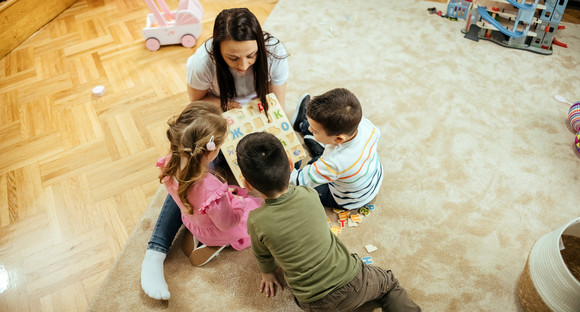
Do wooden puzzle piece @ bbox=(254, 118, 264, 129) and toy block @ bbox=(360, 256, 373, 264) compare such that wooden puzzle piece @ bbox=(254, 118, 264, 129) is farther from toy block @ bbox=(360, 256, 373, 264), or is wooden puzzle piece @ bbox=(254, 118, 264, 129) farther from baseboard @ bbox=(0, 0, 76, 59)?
baseboard @ bbox=(0, 0, 76, 59)

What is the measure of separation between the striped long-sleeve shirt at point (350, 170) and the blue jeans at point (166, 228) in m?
0.49

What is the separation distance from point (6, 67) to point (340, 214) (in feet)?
8.22

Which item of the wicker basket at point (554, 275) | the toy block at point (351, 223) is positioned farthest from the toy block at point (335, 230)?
the wicker basket at point (554, 275)

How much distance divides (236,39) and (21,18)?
2.33 m

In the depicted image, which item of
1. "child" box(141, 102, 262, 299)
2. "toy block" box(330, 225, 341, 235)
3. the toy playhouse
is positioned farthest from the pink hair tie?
the toy playhouse

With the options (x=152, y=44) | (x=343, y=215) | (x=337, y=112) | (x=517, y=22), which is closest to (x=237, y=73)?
(x=337, y=112)

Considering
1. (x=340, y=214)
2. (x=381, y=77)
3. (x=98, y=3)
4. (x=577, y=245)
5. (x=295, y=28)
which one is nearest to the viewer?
(x=577, y=245)

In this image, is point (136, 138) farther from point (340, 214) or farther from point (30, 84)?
point (340, 214)

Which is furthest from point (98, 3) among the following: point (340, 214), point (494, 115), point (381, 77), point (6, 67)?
point (494, 115)

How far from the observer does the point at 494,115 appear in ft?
6.59

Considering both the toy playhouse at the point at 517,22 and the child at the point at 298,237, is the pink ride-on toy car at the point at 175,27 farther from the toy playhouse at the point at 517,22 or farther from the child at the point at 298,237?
the toy playhouse at the point at 517,22

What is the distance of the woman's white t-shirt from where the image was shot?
1496 mm

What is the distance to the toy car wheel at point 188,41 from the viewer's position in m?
2.52

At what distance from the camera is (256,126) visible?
160 cm
